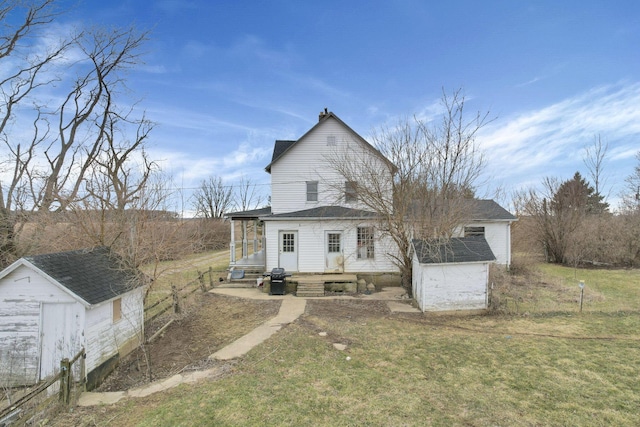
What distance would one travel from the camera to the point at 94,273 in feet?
24.3

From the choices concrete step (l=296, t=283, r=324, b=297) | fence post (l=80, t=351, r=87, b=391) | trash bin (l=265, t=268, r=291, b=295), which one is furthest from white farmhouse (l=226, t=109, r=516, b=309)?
fence post (l=80, t=351, r=87, b=391)

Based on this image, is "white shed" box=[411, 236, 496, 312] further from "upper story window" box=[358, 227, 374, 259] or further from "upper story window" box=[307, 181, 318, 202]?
"upper story window" box=[307, 181, 318, 202]

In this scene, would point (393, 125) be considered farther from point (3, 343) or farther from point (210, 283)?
point (3, 343)

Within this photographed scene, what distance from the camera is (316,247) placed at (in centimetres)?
1488

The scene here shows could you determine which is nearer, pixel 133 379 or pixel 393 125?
pixel 133 379

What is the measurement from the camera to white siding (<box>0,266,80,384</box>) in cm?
612

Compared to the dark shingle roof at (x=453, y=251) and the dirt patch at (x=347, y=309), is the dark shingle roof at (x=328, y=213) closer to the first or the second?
the dark shingle roof at (x=453, y=251)

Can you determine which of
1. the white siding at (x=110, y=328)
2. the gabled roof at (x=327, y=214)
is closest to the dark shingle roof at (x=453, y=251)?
the gabled roof at (x=327, y=214)

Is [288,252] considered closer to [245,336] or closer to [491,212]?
[245,336]

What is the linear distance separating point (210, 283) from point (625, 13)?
20574mm

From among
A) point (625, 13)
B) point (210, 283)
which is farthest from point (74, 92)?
point (625, 13)

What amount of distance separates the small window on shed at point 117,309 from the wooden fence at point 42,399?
143cm

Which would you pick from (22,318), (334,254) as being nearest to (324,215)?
(334,254)

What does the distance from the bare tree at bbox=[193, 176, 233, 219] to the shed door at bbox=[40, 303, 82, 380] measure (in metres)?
41.6
